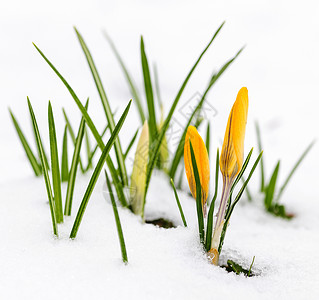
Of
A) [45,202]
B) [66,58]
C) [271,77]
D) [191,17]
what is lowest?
[45,202]

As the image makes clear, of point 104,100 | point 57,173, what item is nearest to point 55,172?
point 57,173

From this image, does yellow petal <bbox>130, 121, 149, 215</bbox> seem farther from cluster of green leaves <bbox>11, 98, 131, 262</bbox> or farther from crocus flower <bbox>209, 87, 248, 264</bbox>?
crocus flower <bbox>209, 87, 248, 264</bbox>

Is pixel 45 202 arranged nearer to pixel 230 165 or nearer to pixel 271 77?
pixel 230 165

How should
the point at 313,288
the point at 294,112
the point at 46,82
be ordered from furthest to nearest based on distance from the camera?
the point at 46,82
the point at 294,112
the point at 313,288

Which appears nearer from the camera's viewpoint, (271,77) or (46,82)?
(46,82)

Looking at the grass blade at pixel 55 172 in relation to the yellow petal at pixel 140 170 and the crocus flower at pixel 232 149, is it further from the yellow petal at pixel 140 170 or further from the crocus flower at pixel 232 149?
the crocus flower at pixel 232 149

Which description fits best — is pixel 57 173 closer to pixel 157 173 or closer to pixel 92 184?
pixel 92 184

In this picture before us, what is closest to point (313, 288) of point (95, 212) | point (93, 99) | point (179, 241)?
point (179, 241)
